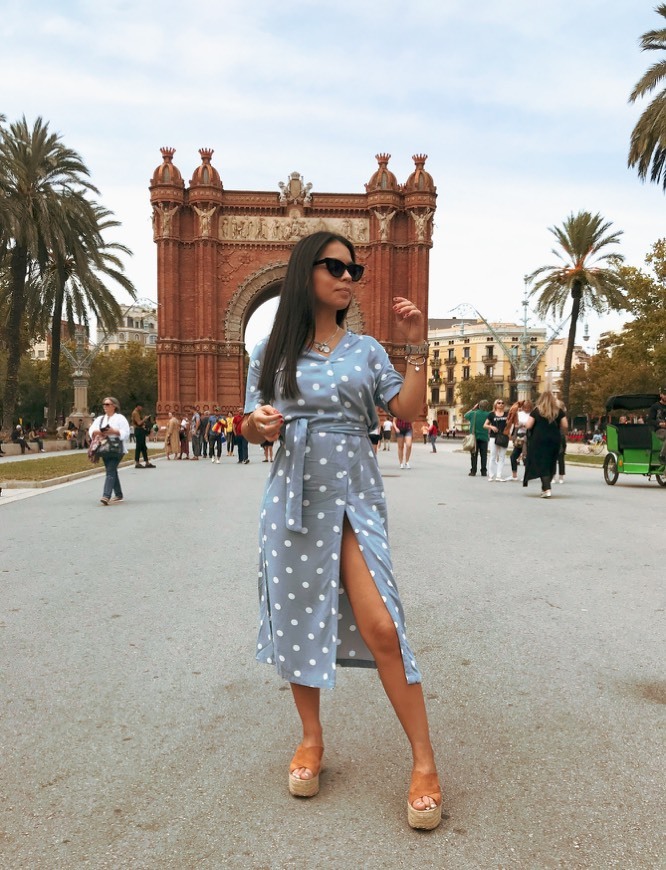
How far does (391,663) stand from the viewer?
270 cm

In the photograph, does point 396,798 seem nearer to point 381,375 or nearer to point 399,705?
point 399,705

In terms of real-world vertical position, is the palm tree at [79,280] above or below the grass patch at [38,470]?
above

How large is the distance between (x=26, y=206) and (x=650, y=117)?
21252 millimetres

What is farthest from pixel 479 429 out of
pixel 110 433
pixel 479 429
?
pixel 110 433

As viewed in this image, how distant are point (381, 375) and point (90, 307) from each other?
3722 centimetres

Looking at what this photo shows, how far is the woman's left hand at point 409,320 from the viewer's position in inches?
117

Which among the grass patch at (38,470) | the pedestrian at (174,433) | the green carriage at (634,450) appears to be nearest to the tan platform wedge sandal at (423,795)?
the green carriage at (634,450)

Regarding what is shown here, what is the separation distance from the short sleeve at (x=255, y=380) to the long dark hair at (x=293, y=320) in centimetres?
2

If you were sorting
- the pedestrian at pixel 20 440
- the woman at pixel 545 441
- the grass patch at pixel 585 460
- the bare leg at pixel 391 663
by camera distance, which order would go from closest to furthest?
the bare leg at pixel 391 663
the woman at pixel 545 441
the grass patch at pixel 585 460
the pedestrian at pixel 20 440

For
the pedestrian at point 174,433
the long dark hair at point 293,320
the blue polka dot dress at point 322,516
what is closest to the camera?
the blue polka dot dress at point 322,516

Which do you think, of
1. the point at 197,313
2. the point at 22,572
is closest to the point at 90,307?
the point at 197,313

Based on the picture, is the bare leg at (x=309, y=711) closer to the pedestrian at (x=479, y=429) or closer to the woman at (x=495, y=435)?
the woman at (x=495, y=435)

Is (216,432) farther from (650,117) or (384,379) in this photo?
(384,379)

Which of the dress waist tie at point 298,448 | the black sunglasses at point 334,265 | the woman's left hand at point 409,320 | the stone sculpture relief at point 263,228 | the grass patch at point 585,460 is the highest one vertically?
the stone sculpture relief at point 263,228
